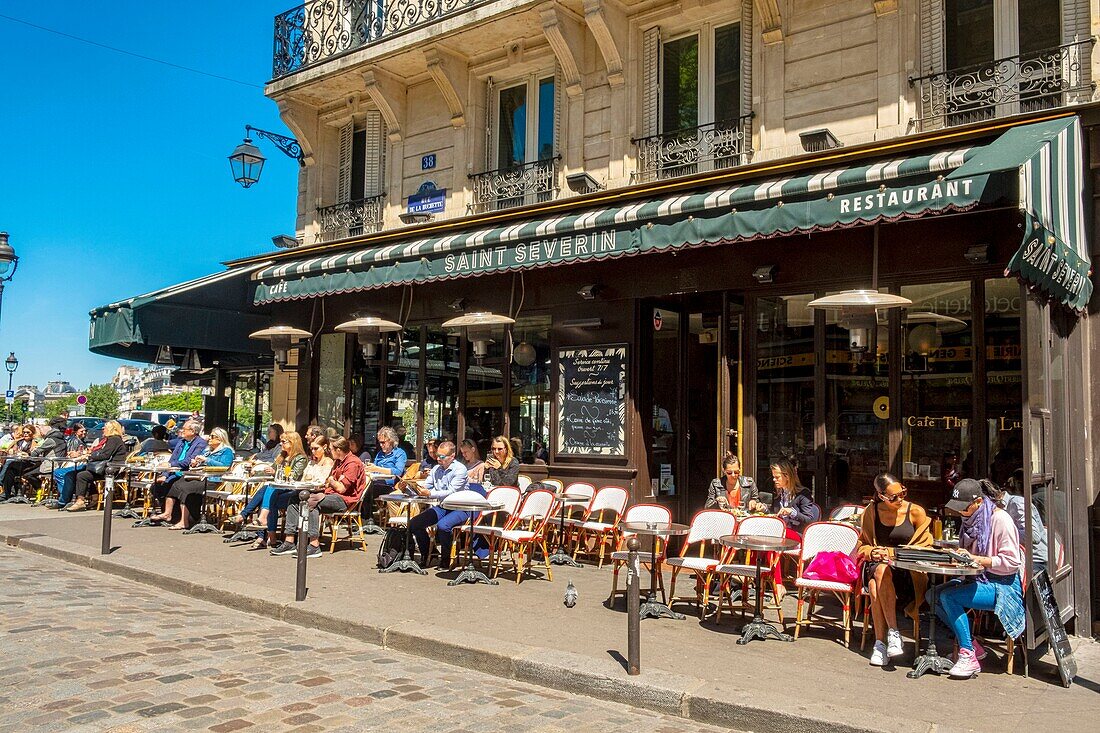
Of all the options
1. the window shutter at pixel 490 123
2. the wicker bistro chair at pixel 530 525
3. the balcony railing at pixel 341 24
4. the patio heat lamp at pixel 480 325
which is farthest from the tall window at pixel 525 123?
the wicker bistro chair at pixel 530 525

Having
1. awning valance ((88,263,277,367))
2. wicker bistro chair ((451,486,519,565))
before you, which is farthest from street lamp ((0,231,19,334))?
wicker bistro chair ((451,486,519,565))

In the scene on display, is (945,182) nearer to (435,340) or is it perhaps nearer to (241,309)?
(435,340)

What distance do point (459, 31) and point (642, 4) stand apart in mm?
2518

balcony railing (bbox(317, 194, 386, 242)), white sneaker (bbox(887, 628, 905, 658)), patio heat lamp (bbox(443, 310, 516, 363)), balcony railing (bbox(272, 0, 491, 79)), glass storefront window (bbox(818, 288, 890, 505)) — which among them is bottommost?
white sneaker (bbox(887, 628, 905, 658))

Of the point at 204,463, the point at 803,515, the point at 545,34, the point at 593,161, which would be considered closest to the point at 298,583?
the point at 803,515

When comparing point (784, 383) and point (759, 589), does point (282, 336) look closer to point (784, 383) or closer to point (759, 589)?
point (784, 383)

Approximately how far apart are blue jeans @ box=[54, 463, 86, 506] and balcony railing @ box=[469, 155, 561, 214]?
7.99 meters

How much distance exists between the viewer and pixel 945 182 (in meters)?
6.85

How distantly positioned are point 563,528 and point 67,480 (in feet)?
30.5

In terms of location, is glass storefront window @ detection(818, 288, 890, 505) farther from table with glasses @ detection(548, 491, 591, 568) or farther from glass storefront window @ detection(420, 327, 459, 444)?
glass storefront window @ detection(420, 327, 459, 444)

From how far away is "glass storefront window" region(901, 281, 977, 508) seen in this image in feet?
27.0

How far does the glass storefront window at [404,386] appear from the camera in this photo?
42.4 ft

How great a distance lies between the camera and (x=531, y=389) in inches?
454

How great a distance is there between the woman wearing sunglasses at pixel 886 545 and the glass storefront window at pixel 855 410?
6.73 feet
